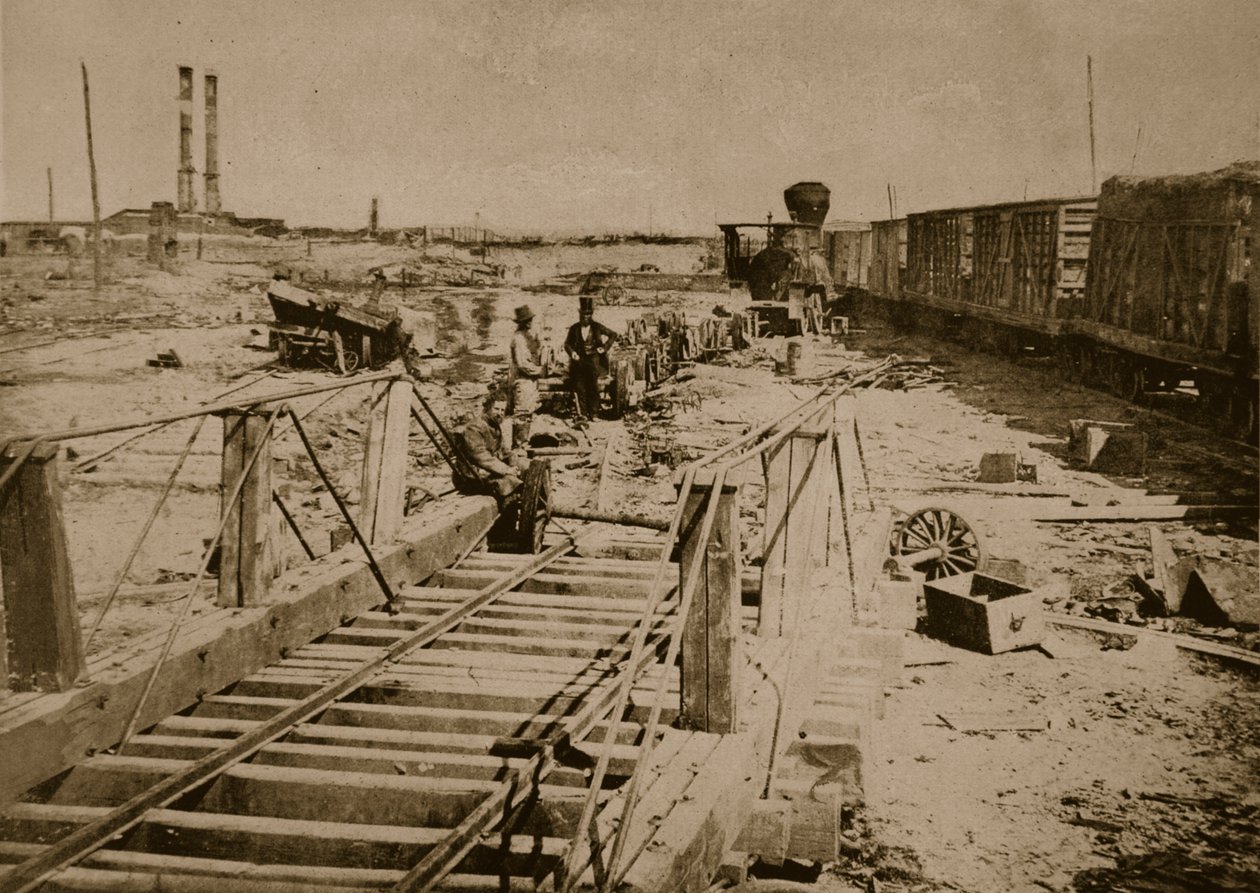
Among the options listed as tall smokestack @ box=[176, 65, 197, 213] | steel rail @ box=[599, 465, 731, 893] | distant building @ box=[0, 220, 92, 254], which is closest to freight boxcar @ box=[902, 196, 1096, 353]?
steel rail @ box=[599, 465, 731, 893]

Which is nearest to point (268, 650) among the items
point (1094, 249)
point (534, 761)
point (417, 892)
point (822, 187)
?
point (534, 761)

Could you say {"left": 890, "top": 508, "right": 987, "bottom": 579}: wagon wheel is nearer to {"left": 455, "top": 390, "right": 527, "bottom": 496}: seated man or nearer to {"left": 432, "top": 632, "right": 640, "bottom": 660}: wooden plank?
{"left": 455, "top": 390, "right": 527, "bottom": 496}: seated man

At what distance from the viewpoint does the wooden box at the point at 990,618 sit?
7.31 m

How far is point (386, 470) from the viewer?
22.2ft

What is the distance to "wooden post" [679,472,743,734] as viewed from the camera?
4184 mm

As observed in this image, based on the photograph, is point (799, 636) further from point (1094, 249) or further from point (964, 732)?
point (1094, 249)

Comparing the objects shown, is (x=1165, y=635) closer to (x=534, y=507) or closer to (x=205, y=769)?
(x=534, y=507)

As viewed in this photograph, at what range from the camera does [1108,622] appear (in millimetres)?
7809

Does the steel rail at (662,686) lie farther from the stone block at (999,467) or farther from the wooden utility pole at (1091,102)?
the wooden utility pole at (1091,102)

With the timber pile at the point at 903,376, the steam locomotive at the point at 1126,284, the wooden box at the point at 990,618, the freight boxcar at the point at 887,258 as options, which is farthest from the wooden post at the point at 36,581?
the freight boxcar at the point at 887,258

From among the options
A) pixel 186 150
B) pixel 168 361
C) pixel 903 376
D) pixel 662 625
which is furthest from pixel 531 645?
pixel 186 150

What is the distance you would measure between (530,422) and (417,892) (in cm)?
1151

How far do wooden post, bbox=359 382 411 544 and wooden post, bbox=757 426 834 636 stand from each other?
8.14ft

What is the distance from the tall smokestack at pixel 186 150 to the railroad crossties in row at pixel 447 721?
5444 cm
